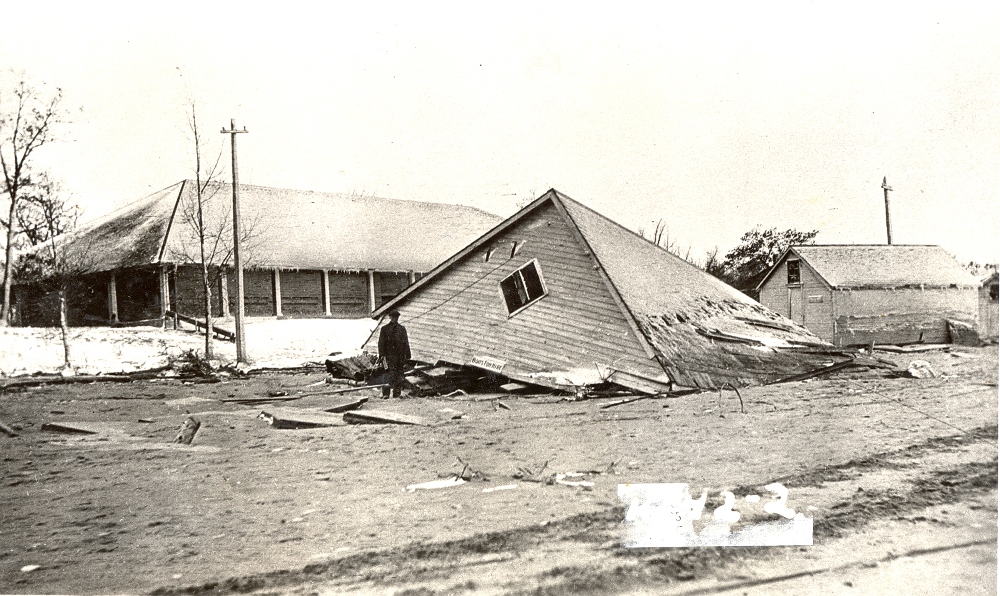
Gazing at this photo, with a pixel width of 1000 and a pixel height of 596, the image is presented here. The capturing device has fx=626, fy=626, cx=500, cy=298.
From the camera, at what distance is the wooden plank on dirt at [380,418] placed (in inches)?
190

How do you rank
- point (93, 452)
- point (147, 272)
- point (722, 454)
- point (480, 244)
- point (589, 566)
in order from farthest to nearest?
point (480, 244) → point (147, 272) → point (93, 452) → point (722, 454) → point (589, 566)

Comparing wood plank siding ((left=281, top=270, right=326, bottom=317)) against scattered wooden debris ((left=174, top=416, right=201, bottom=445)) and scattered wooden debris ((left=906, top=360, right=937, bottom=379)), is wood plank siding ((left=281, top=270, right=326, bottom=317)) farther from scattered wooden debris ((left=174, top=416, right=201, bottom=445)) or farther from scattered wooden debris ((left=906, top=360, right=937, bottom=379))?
scattered wooden debris ((left=906, top=360, right=937, bottom=379))

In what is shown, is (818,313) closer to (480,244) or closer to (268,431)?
(480,244)

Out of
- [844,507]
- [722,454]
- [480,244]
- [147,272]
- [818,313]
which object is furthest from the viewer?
[480,244]

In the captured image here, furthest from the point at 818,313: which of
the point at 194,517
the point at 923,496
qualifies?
the point at 194,517

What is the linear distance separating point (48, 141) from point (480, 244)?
3.49 metres

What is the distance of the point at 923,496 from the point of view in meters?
3.70

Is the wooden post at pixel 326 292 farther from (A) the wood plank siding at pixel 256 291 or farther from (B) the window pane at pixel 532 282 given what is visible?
(B) the window pane at pixel 532 282

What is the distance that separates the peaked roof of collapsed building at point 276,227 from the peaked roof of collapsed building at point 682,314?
0.56m

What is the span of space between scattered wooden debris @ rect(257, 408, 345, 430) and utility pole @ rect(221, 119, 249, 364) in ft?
2.94

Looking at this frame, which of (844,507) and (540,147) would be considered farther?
(540,147)

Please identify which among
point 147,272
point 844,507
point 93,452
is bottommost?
point 844,507

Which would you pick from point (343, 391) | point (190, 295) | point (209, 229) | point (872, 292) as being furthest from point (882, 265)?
point (190, 295)

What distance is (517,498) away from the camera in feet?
12.2
